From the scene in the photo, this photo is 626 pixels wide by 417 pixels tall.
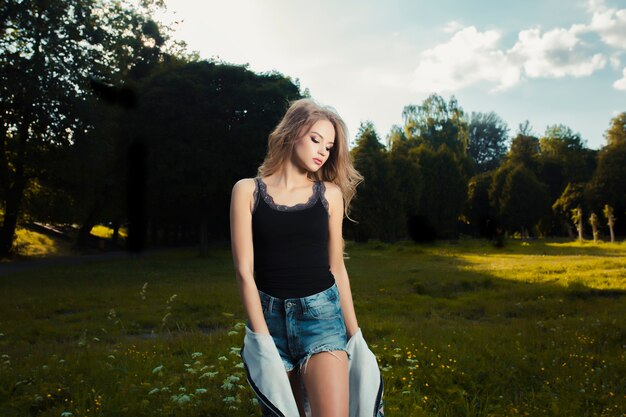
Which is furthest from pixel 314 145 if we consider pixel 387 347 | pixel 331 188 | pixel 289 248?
pixel 387 347

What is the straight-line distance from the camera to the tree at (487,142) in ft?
258

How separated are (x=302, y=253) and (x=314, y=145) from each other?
1.92ft

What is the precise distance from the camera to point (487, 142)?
3159 inches

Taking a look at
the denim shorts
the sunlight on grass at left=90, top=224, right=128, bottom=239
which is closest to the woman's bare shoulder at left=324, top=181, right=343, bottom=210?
the denim shorts

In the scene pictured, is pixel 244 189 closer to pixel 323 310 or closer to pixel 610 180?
pixel 323 310

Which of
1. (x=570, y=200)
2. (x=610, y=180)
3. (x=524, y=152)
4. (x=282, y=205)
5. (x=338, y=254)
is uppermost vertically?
(x=524, y=152)

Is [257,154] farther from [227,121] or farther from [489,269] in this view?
[489,269]

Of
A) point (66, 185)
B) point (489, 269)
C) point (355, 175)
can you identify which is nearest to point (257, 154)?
point (66, 185)

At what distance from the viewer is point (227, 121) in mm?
27625

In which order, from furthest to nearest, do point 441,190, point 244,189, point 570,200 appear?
1. point 441,190
2. point 570,200
3. point 244,189

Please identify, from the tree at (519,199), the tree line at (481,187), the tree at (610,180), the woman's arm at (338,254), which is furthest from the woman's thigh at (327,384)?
the tree at (519,199)

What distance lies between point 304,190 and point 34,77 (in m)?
21.4

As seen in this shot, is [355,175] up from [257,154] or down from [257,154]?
down

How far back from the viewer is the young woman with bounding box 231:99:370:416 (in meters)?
2.67
